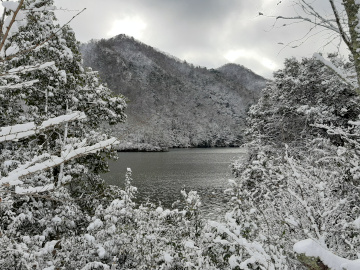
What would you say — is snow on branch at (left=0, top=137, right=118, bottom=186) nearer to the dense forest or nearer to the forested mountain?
the dense forest

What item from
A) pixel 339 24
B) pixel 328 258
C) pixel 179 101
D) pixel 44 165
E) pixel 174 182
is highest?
pixel 179 101

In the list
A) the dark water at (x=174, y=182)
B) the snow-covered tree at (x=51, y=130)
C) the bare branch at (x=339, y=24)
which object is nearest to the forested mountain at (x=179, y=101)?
the dark water at (x=174, y=182)

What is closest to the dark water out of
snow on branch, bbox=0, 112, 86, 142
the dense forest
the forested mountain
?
the dense forest

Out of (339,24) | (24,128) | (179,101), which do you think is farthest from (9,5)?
(179,101)

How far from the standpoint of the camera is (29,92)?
8281 millimetres

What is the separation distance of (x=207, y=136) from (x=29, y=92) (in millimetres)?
127313

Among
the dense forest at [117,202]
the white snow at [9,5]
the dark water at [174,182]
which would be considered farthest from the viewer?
the dark water at [174,182]

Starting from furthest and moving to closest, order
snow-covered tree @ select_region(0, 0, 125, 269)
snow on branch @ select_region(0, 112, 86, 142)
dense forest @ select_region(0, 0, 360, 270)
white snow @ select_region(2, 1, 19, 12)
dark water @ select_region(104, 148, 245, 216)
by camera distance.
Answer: dark water @ select_region(104, 148, 245, 216), snow-covered tree @ select_region(0, 0, 125, 269), dense forest @ select_region(0, 0, 360, 270), snow on branch @ select_region(0, 112, 86, 142), white snow @ select_region(2, 1, 19, 12)

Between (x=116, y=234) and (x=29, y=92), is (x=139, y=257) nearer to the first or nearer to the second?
(x=116, y=234)

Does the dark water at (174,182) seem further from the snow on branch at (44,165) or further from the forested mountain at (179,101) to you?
the forested mountain at (179,101)

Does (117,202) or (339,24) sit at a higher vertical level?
(339,24)

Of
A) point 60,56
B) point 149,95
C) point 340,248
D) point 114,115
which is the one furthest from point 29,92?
point 149,95

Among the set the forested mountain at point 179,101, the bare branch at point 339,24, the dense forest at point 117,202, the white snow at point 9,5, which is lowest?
the dense forest at point 117,202

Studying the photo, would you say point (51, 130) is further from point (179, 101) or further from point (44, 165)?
point (179, 101)
